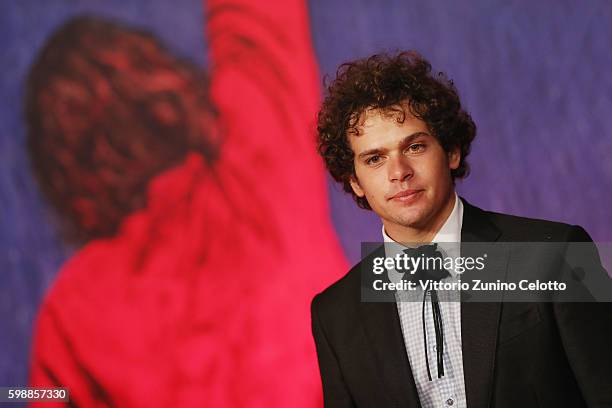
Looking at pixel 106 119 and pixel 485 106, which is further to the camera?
pixel 106 119

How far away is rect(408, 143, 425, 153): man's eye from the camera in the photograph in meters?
2.46

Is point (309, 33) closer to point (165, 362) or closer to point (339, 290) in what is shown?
point (339, 290)

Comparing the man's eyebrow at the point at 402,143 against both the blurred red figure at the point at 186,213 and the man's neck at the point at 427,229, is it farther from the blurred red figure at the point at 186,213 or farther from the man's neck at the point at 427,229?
the blurred red figure at the point at 186,213

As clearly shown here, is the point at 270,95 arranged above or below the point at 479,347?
above

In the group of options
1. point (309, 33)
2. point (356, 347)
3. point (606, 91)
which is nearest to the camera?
point (356, 347)

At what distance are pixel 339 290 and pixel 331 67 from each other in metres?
0.98

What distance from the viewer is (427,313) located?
7.93 ft

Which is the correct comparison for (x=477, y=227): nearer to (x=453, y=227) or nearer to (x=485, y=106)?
(x=453, y=227)

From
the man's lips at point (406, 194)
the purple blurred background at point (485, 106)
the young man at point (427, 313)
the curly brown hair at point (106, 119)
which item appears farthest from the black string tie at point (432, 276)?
the curly brown hair at point (106, 119)

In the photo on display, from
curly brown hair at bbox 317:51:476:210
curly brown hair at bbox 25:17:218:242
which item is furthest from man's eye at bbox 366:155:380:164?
curly brown hair at bbox 25:17:218:242

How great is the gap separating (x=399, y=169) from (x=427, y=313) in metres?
0.43

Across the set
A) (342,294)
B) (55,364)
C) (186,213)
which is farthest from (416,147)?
(55,364)

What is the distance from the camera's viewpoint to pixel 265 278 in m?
3.19

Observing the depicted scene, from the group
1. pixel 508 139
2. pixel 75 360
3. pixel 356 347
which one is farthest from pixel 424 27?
pixel 75 360
